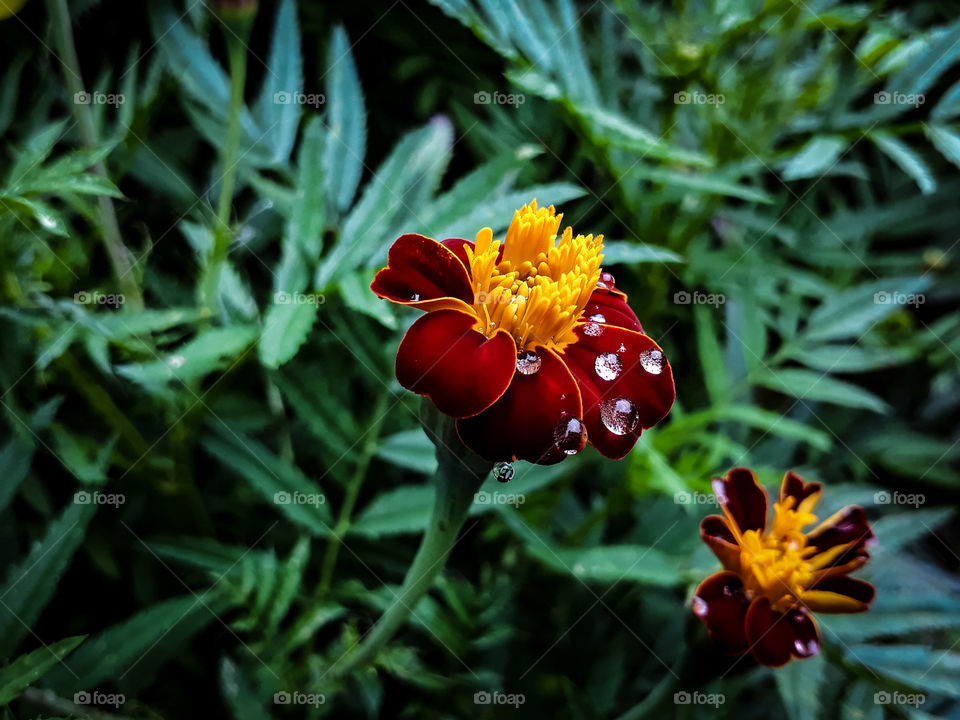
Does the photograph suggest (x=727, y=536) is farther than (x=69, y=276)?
No

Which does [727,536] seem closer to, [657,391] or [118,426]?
[657,391]

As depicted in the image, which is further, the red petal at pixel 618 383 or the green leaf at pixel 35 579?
the green leaf at pixel 35 579

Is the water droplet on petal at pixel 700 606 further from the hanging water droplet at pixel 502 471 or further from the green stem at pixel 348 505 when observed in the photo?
the green stem at pixel 348 505

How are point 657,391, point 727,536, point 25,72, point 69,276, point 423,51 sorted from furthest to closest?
point 423,51
point 25,72
point 69,276
point 727,536
point 657,391

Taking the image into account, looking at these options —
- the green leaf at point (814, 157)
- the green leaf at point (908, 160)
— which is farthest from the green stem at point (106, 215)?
the green leaf at point (908, 160)

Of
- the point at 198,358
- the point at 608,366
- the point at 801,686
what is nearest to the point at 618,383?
the point at 608,366

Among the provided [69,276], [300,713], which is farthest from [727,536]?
[69,276]

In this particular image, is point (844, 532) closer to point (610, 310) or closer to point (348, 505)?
point (610, 310)
